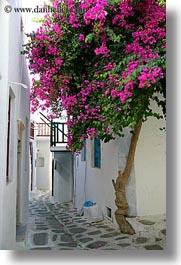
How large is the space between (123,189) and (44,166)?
1.78ft

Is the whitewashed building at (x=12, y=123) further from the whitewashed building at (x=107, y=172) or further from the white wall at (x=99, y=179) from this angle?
the white wall at (x=99, y=179)

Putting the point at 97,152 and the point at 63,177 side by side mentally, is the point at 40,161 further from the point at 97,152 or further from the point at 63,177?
the point at 97,152

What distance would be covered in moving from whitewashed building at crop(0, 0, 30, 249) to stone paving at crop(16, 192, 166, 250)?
9cm

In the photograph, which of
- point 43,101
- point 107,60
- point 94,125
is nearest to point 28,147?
point 43,101

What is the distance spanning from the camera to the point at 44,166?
1979mm

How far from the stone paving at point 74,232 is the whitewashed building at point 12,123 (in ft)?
0.28

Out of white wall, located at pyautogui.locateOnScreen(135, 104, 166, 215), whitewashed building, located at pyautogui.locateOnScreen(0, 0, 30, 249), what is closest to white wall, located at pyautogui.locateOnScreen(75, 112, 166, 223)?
white wall, located at pyautogui.locateOnScreen(135, 104, 166, 215)

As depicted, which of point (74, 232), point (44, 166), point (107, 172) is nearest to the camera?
point (74, 232)

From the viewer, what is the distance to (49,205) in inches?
79.7

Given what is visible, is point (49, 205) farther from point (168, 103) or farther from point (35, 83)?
point (168, 103)

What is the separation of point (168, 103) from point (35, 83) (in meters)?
0.81

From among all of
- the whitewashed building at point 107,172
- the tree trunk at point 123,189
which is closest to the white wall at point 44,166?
the whitewashed building at point 107,172

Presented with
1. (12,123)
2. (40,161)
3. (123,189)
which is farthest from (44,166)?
(123,189)

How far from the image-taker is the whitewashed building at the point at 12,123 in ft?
5.14
